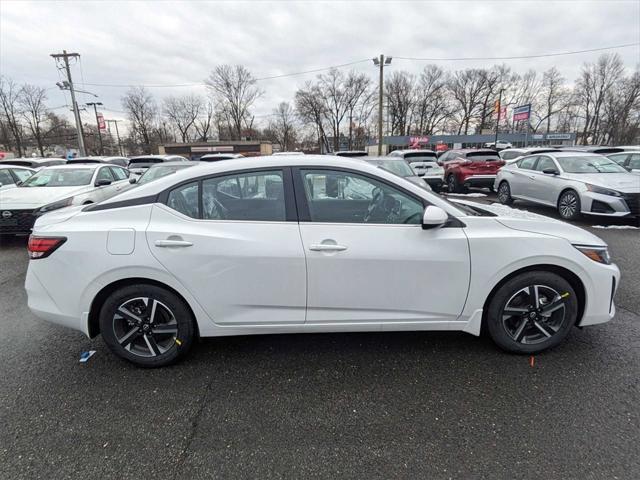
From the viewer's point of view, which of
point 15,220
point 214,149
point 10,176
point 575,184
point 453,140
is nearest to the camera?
point 15,220

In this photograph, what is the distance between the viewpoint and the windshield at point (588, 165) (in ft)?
25.5

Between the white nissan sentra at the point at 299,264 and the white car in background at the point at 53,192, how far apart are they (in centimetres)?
471

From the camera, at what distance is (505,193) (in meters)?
9.87

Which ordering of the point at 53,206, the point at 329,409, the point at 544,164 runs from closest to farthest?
the point at 329,409
the point at 53,206
the point at 544,164

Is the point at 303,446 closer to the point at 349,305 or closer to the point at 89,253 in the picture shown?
the point at 349,305

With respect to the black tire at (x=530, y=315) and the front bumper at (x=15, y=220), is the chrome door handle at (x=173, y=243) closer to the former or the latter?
the black tire at (x=530, y=315)

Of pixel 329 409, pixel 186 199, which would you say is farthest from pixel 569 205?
pixel 186 199

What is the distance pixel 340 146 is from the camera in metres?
64.8

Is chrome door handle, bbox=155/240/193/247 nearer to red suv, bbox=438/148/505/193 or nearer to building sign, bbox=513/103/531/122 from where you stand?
red suv, bbox=438/148/505/193

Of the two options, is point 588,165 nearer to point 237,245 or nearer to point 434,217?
point 434,217

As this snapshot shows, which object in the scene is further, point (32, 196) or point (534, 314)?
point (32, 196)

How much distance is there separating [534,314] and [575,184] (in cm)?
649

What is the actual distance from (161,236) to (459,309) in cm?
229

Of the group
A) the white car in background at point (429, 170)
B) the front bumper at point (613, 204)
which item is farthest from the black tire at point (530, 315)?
the white car in background at point (429, 170)
